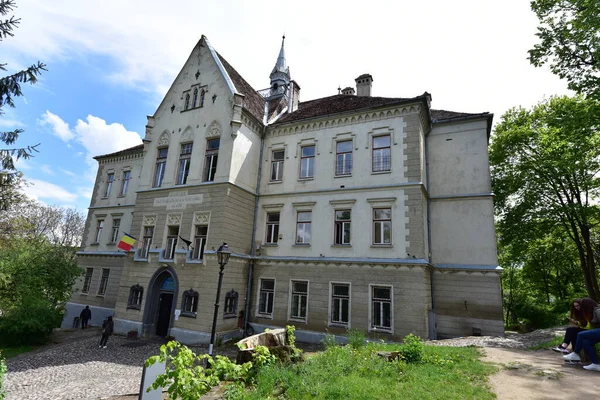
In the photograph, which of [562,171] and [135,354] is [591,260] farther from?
[135,354]

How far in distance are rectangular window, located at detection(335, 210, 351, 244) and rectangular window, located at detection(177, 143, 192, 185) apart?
32.6 feet

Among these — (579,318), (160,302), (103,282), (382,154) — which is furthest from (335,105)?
(103,282)

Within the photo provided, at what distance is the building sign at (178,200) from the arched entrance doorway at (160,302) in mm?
3763

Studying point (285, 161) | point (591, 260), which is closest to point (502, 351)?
point (285, 161)

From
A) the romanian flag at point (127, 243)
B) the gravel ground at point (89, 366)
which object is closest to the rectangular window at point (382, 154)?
the gravel ground at point (89, 366)

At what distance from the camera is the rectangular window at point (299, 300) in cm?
1742

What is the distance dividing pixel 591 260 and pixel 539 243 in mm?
5144

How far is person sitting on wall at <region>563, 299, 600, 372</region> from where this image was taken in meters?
7.64

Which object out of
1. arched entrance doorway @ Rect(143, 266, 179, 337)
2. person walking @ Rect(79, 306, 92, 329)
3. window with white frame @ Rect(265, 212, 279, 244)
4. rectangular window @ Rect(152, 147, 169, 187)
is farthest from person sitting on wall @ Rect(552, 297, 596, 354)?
person walking @ Rect(79, 306, 92, 329)

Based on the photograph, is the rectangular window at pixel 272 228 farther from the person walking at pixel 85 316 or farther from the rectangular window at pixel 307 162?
the person walking at pixel 85 316

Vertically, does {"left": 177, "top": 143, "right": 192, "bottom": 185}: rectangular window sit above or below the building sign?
above

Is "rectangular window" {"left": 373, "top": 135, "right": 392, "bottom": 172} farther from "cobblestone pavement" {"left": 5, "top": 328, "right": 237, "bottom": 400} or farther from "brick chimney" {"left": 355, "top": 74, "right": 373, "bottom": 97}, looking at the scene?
"cobblestone pavement" {"left": 5, "top": 328, "right": 237, "bottom": 400}

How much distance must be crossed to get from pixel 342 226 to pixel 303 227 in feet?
7.96

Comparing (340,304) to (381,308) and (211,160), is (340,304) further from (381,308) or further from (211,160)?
(211,160)
